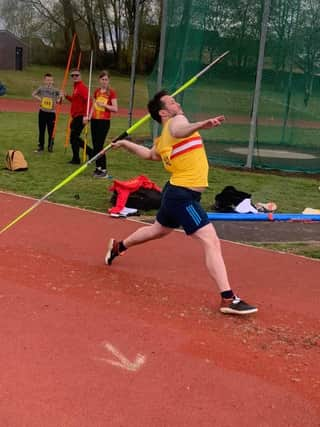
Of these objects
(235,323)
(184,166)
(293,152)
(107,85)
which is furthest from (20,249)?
(293,152)

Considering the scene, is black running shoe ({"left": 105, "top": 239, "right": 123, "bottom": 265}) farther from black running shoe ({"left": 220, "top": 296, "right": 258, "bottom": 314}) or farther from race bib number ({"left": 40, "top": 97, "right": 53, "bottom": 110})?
race bib number ({"left": 40, "top": 97, "right": 53, "bottom": 110})

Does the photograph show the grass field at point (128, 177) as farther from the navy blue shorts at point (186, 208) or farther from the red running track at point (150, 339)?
the navy blue shorts at point (186, 208)

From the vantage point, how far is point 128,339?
453cm

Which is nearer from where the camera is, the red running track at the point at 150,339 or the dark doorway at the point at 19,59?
the red running track at the point at 150,339

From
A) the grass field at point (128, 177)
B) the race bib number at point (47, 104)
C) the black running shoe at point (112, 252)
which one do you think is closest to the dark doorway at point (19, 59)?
the grass field at point (128, 177)

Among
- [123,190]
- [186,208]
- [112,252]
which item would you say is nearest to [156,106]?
[186,208]

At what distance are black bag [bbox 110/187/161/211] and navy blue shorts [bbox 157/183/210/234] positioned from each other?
11.5 feet

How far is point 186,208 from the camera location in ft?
17.2

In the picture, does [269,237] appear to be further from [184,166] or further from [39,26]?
[39,26]

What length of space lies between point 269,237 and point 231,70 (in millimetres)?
7248

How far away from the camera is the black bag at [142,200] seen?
891 centimetres

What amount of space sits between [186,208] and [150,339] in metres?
1.22

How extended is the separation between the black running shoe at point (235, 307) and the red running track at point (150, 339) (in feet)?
0.30

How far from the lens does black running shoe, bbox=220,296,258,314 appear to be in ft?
16.6
